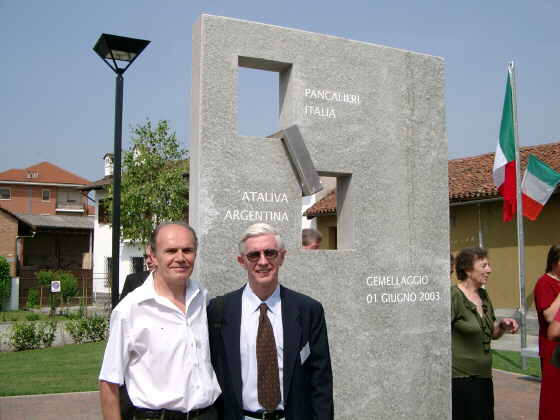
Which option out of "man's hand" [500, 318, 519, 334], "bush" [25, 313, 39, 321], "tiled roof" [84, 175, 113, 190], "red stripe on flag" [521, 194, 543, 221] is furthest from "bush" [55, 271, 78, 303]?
"man's hand" [500, 318, 519, 334]

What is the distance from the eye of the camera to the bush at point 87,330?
14.3 meters

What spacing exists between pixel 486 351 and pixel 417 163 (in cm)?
196

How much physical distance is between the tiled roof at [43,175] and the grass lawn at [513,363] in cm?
4725

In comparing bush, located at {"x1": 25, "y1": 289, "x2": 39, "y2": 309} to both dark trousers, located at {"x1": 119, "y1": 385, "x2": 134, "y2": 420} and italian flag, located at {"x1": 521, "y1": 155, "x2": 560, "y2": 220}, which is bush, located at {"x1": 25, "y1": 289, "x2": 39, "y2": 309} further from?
dark trousers, located at {"x1": 119, "y1": 385, "x2": 134, "y2": 420}

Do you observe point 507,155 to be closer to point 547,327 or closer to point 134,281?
point 547,327

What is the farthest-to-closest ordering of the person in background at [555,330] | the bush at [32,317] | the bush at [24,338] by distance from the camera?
the bush at [32,317]
the bush at [24,338]
the person in background at [555,330]

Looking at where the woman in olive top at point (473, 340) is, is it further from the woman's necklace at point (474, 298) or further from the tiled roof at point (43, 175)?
the tiled roof at point (43, 175)

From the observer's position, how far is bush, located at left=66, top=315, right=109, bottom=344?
14.3m

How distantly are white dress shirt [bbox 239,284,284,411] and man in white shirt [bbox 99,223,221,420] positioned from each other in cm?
17

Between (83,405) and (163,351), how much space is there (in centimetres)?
517

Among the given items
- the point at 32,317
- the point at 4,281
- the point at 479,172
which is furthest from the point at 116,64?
the point at 4,281

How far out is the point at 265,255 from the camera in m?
3.12

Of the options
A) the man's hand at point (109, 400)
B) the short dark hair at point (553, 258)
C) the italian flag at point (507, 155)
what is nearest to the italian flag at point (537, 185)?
the italian flag at point (507, 155)

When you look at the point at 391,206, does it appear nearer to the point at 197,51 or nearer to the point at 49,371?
the point at 197,51
